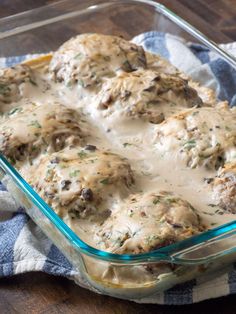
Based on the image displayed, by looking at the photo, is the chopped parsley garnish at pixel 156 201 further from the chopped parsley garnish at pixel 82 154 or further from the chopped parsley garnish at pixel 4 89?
the chopped parsley garnish at pixel 4 89

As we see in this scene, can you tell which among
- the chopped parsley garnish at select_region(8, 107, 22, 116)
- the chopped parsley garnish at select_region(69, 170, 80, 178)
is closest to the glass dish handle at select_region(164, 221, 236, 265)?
the chopped parsley garnish at select_region(69, 170, 80, 178)

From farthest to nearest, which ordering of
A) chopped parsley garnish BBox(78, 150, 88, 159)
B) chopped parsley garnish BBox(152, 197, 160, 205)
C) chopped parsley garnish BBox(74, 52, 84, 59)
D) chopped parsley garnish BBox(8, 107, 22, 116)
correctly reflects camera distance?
chopped parsley garnish BBox(74, 52, 84, 59)
chopped parsley garnish BBox(8, 107, 22, 116)
chopped parsley garnish BBox(78, 150, 88, 159)
chopped parsley garnish BBox(152, 197, 160, 205)

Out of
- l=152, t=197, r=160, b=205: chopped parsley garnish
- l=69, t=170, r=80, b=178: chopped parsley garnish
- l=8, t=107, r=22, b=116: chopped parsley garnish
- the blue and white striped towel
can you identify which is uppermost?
l=152, t=197, r=160, b=205: chopped parsley garnish

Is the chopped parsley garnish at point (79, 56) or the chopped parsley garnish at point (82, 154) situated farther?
the chopped parsley garnish at point (79, 56)

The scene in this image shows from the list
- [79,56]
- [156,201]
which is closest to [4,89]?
[79,56]

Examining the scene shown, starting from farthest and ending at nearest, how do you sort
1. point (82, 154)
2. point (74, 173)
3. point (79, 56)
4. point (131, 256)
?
point (79, 56), point (82, 154), point (74, 173), point (131, 256)

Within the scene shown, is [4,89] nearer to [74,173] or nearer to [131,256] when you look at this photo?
[74,173]

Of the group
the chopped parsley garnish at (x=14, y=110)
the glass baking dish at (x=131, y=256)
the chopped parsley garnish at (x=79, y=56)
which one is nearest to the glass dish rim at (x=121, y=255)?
the glass baking dish at (x=131, y=256)

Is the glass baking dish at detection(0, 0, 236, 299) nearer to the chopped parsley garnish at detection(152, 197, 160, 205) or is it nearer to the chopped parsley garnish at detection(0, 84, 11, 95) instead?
the chopped parsley garnish at detection(152, 197, 160, 205)

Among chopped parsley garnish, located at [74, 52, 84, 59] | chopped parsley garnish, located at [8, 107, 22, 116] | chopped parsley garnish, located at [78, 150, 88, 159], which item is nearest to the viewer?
chopped parsley garnish, located at [78, 150, 88, 159]

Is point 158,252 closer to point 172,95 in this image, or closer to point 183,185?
point 183,185
